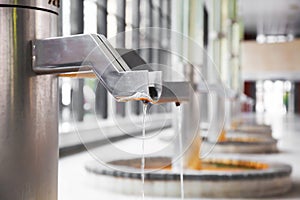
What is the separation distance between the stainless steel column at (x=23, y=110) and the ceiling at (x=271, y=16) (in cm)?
2207

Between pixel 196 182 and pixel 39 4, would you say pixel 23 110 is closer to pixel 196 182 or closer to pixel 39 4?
pixel 39 4

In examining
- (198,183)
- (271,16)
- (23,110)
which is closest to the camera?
(23,110)

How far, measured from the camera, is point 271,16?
84.9 feet

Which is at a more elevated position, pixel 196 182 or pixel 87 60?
pixel 87 60

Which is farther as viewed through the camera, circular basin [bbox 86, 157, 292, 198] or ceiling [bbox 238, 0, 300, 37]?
ceiling [bbox 238, 0, 300, 37]

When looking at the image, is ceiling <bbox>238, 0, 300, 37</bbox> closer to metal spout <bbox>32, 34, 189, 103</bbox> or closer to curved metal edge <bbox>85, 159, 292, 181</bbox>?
curved metal edge <bbox>85, 159, 292, 181</bbox>

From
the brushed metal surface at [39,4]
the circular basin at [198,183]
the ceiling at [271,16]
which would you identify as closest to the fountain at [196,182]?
the circular basin at [198,183]

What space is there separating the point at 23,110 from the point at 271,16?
86.1ft

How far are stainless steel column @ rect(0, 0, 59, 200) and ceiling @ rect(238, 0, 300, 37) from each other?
22068mm

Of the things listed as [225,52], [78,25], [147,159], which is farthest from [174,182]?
[225,52]

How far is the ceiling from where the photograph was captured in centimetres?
2261

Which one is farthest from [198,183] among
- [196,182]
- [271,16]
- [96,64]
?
[271,16]

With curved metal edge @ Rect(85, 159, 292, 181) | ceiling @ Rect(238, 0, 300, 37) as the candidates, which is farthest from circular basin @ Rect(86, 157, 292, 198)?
ceiling @ Rect(238, 0, 300, 37)

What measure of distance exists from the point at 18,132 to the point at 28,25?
5.6 inches
